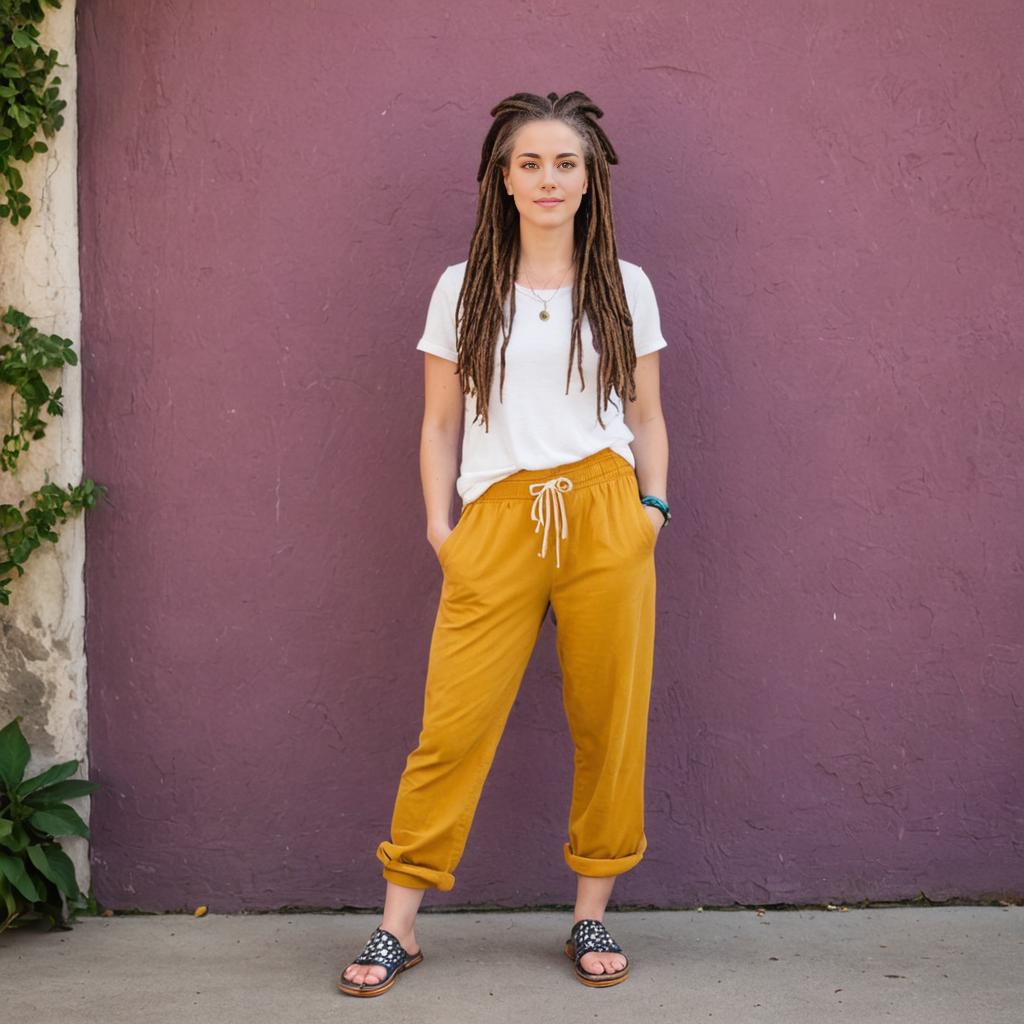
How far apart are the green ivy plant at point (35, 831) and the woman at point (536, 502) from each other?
84 cm

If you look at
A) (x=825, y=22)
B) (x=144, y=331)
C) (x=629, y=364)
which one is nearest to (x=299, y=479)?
(x=144, y=331)

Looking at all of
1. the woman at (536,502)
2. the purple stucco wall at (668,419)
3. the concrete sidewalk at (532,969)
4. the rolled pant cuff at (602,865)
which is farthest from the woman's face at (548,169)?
the concrete sidewalk at (532,969)

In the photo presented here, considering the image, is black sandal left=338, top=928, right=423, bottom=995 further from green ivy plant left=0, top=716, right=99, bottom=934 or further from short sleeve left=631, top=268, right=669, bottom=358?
short sleeve left=631, top=268, right=669, bottom=358

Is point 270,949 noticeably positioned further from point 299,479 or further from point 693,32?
point 693,32

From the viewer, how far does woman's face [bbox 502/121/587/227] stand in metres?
2.84

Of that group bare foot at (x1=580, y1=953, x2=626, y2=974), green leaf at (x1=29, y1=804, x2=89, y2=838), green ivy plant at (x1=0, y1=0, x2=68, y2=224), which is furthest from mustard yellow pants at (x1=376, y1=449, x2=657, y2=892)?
green ivy plant at (x1=0, y1=0, x2=68, y2=224)

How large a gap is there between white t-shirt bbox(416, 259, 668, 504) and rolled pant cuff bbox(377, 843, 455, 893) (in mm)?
877

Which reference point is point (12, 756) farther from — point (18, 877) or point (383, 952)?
point (383, 952)

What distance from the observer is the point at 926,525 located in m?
3.36

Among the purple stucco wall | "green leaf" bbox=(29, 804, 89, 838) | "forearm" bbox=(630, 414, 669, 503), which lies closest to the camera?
"forearm" bbox=(630, 414, 669, 503)

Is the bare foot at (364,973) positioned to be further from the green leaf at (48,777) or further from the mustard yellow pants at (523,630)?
the green leaf at (48,777)

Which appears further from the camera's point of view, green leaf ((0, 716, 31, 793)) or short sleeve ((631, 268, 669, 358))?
green leaf ((0, 716, 31, 793))

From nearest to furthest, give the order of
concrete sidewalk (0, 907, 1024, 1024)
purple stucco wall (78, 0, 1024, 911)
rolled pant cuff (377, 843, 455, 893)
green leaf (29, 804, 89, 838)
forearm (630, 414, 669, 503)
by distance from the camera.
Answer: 1. concrete sidewalk (0, 907, 1024, 1024)
2. rolled pant cuff (377, 843, 455, 893)
3. forearm (630, 414, 669, 503)
4. green leaf (29, 804, 89, 838)
5. purple stucco wall (78, 0, 1024, 911)

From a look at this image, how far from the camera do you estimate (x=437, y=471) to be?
9.74 feet
